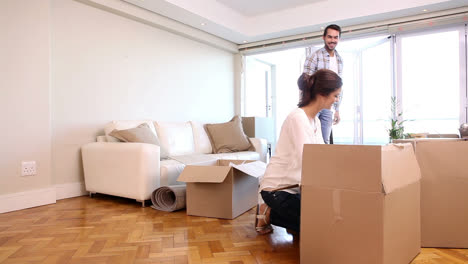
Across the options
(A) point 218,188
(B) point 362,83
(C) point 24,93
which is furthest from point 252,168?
(B) point 362,83

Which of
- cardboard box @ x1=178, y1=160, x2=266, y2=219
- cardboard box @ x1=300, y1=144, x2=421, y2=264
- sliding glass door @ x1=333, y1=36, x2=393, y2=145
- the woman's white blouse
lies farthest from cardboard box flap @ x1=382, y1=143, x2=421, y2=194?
sliding glass door @ x1=333, y1=36, x2=393, y2=145

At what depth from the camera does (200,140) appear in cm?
418

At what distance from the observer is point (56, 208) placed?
278 centimetres

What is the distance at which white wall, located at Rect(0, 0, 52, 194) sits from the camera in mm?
2705

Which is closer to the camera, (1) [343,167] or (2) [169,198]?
(1) [343,167]

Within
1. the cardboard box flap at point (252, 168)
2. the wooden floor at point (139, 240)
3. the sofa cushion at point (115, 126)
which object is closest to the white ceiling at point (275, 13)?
the sofa cushion at point (115, 126)

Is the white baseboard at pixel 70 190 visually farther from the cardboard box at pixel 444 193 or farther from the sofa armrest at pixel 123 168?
the cardboard box at pixel 444 193

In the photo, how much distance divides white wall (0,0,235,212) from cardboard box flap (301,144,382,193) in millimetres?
2600

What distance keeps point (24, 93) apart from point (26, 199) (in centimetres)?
94

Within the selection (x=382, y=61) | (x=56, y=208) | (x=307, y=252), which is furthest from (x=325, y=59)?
(x=382, y=61)

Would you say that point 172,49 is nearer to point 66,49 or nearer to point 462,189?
point 66,49

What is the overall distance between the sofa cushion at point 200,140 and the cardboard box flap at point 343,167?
279cm

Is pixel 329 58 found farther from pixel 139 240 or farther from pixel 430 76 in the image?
pixel 430 76

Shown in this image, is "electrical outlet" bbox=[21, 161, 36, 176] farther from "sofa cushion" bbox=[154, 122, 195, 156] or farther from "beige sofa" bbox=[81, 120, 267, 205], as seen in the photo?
"sofa cushion" bbox=[154, 122, 195, 156]
